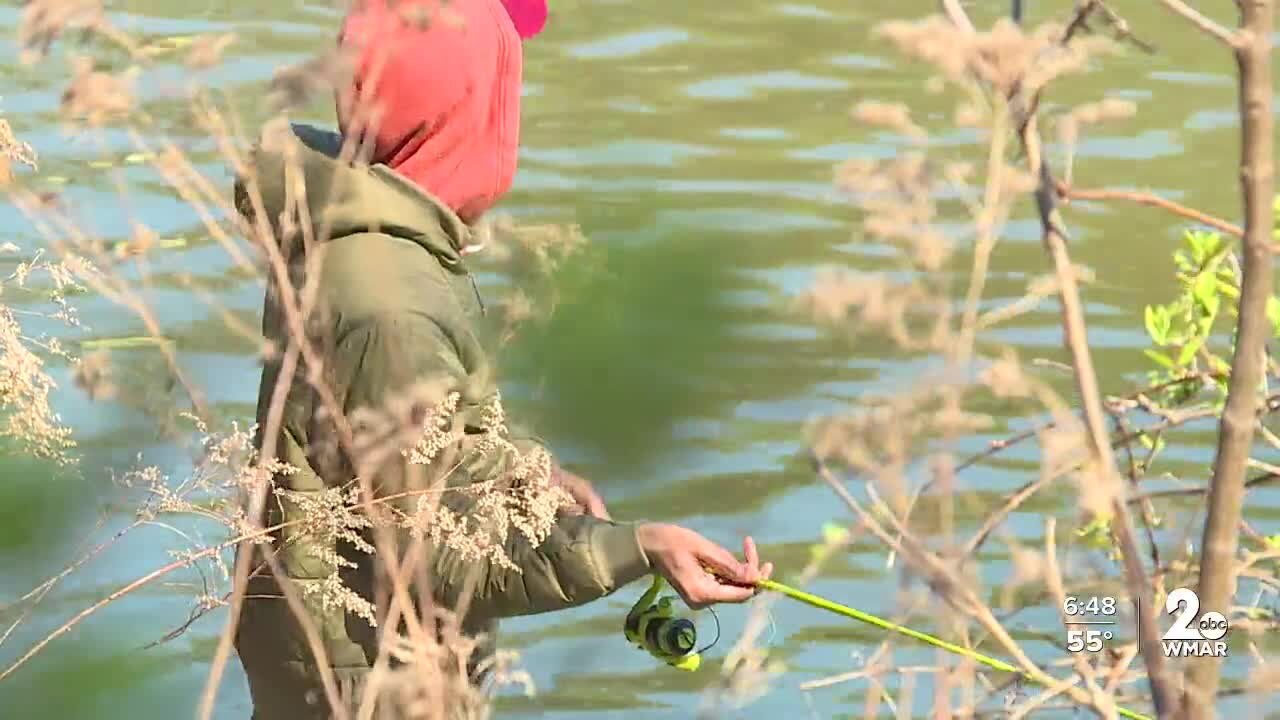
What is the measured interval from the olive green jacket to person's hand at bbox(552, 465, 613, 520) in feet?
0.77

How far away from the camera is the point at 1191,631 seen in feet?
7.31

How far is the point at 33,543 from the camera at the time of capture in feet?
11.6

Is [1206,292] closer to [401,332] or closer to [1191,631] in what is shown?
[401,332]

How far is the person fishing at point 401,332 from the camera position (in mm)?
3082

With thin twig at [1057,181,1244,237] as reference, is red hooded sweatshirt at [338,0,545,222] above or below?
below

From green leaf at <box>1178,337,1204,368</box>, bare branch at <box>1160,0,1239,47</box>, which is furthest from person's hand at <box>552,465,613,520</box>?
bare branch at <box>1160,0,1239,47</box>

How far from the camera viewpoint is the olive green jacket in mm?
3092

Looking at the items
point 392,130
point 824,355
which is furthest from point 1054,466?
point 824,355

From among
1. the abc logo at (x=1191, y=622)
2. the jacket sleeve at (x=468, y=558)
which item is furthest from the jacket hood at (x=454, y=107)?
the abc logo at (x=1191, y=622)

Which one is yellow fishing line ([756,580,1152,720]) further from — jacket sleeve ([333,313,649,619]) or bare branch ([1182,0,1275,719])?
bare branch ([1182,0,1275,719])

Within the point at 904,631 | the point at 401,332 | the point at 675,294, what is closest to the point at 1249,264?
the point at 904,631

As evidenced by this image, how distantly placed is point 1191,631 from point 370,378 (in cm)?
120

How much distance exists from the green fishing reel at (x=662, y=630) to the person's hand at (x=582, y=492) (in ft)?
0.48

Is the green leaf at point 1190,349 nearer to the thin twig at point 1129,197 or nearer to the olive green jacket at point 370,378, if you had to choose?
the olive green jacket at point 370,378
